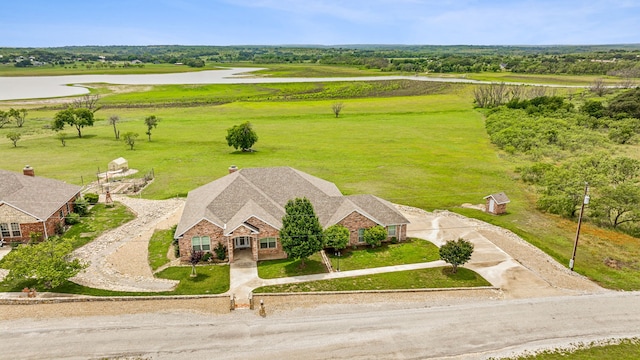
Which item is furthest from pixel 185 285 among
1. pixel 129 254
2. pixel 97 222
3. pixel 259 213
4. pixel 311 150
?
pixel 311 150

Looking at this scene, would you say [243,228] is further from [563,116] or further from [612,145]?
[563,116]

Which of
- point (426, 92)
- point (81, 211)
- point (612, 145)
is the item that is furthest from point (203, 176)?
point (426, 92)

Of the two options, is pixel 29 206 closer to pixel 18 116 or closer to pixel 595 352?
pixel 595 352

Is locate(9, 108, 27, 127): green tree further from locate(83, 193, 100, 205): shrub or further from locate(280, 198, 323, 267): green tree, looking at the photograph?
locate(280, 198, 323, 267): green tree

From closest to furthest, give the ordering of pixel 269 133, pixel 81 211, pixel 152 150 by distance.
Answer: pixel 81 211 < pixel 152 150 < pixel 269 133

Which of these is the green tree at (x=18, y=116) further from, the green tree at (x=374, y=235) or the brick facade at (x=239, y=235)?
the green tree at (x=374, y=235)

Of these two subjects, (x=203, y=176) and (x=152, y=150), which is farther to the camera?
(x=152, y=150)
